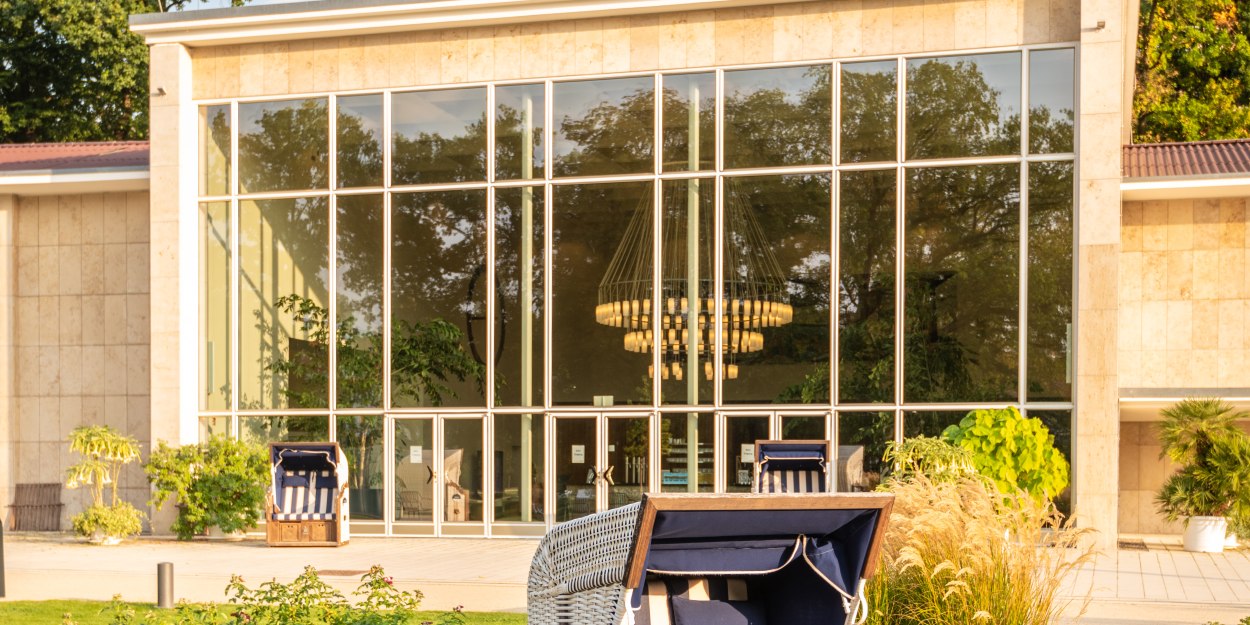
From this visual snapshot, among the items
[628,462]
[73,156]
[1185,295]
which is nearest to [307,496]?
[628,462]

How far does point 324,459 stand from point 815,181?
8.60 m

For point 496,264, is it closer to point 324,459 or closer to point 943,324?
point 324,459

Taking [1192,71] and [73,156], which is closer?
[73,156]

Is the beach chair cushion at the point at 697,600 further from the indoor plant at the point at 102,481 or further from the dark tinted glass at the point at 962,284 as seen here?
the indoor plant at the point at 102,481

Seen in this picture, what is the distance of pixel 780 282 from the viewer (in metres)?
20.5

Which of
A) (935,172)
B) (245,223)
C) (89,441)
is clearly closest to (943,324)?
(935,172)

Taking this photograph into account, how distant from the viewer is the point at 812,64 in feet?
67.4

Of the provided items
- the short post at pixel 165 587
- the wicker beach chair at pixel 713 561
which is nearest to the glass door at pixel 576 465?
the short post at pixel 165 587

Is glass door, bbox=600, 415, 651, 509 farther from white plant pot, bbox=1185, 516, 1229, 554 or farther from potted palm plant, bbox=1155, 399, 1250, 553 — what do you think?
white plant pot, bbox=1185, 516, 1229, 554

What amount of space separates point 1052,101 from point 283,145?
486 inches

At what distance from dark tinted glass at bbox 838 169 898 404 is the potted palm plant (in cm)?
418

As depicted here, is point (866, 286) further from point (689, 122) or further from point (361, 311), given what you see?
point (361, 311)

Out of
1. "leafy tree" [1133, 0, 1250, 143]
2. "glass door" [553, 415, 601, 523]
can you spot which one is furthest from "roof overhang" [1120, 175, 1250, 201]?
"leafy tree" [1133, 0, 1250, 143]

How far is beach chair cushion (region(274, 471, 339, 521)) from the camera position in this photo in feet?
64.6
